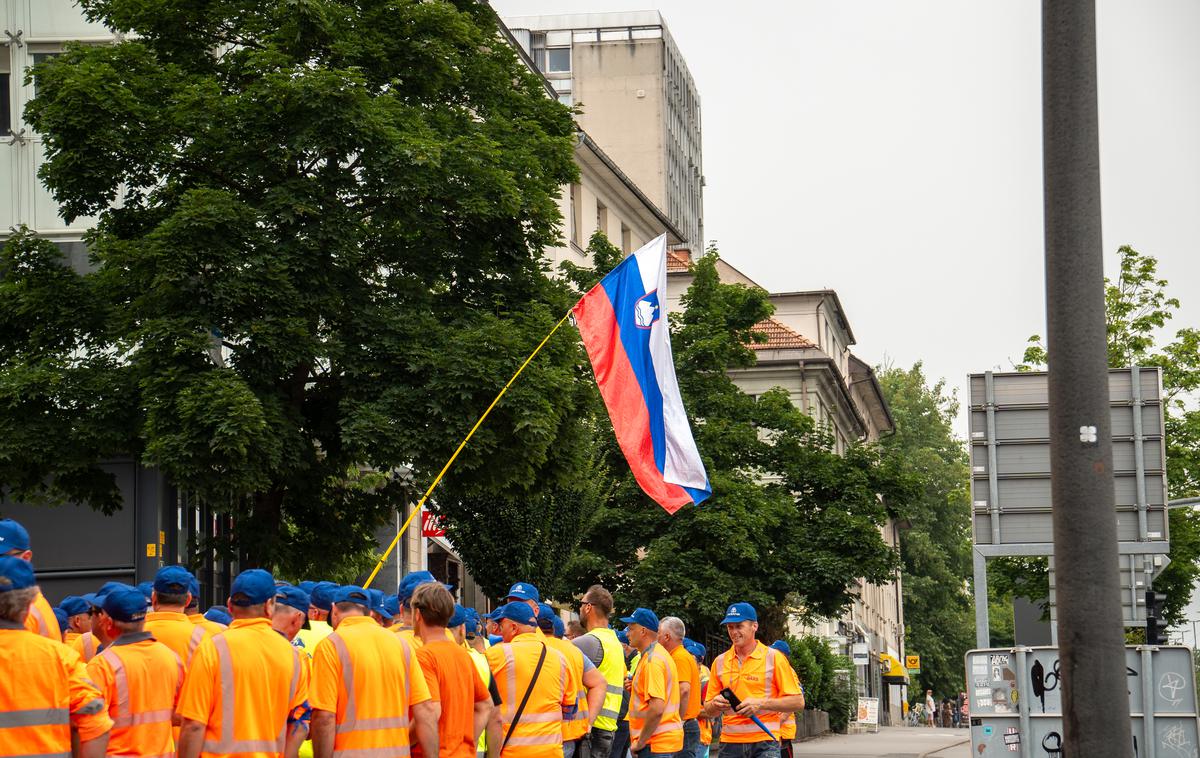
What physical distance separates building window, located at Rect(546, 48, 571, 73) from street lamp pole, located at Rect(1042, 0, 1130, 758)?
82.8 metres

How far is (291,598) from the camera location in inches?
358

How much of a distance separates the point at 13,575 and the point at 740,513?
27.9 meters

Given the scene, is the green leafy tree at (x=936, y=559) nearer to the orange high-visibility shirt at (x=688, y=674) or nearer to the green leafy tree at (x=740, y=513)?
the green leafy tree at (x=740, y=513)

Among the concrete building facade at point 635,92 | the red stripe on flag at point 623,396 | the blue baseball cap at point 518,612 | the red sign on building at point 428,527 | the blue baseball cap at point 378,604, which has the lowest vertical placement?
the blue baseball cap at point 518,612

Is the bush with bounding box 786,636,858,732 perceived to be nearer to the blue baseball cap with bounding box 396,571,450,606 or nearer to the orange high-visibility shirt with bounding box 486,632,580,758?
the orange high-visibility shirt with bounding box 486,632,580,758

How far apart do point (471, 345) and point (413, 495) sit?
8.55 ft

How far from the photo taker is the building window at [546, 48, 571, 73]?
89.4m

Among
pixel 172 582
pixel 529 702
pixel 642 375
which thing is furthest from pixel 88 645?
pixel 642 375

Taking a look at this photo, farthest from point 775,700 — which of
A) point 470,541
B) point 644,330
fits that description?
point 470,541

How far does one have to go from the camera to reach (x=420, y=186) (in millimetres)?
18906

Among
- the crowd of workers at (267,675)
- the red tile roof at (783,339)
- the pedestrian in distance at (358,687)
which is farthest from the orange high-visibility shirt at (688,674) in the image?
the red tile roof at (783,339)

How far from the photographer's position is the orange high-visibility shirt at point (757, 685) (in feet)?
42.4

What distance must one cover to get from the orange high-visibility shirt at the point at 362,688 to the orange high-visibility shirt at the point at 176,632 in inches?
25.2

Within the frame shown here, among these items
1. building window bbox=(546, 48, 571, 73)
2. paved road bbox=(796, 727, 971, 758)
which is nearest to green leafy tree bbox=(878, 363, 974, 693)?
building window bbox=(546, 48, 571, 73)
